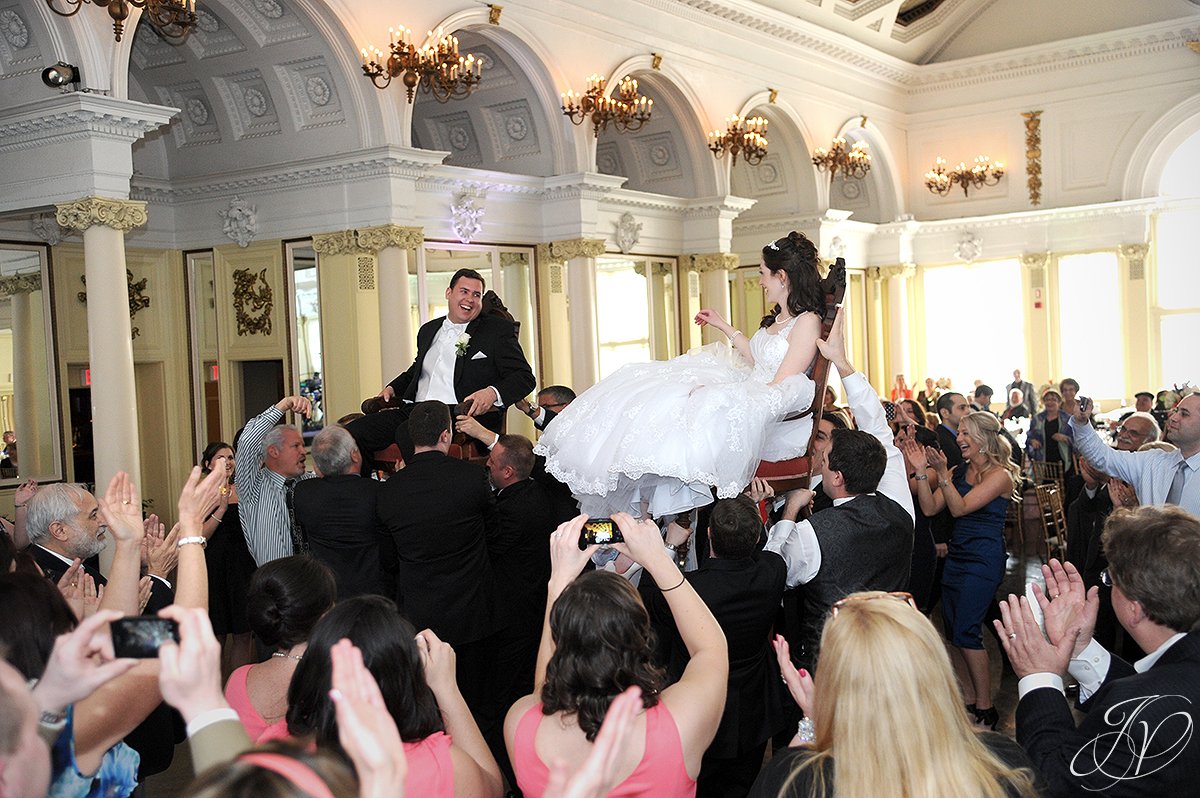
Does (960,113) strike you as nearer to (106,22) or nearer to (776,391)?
(106,22)

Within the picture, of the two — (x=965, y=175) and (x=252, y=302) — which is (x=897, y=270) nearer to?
(x=965, y=175)

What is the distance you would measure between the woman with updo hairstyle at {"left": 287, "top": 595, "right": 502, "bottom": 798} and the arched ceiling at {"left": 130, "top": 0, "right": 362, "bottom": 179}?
32.6 ft

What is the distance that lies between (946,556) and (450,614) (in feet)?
9.89

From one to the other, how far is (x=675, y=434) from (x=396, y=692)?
2394mm

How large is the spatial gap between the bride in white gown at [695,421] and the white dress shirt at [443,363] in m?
1.38

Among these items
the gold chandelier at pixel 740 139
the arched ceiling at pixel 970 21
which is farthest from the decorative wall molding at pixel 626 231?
the arched ceiling at pixel 970 21

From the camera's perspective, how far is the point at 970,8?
→ 2127 centimetres

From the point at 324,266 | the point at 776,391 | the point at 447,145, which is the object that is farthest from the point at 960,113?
the point at 776,391

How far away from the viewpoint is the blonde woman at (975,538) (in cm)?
590

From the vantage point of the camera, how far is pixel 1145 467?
551 cm

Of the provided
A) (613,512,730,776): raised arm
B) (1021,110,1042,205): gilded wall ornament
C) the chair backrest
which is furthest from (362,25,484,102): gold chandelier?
(1021,110,1042,205): gilded wall ornament

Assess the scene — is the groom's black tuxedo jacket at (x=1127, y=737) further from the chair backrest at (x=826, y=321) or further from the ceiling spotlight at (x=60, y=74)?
the ceiling spotlight at (x=60, y=74)

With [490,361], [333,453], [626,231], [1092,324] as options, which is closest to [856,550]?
[333,453]

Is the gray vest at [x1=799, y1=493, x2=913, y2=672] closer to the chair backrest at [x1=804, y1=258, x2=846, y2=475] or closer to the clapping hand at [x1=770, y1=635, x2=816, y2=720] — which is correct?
the chair backrest at [x1=804, y1=258, x2=846, y2=475]
